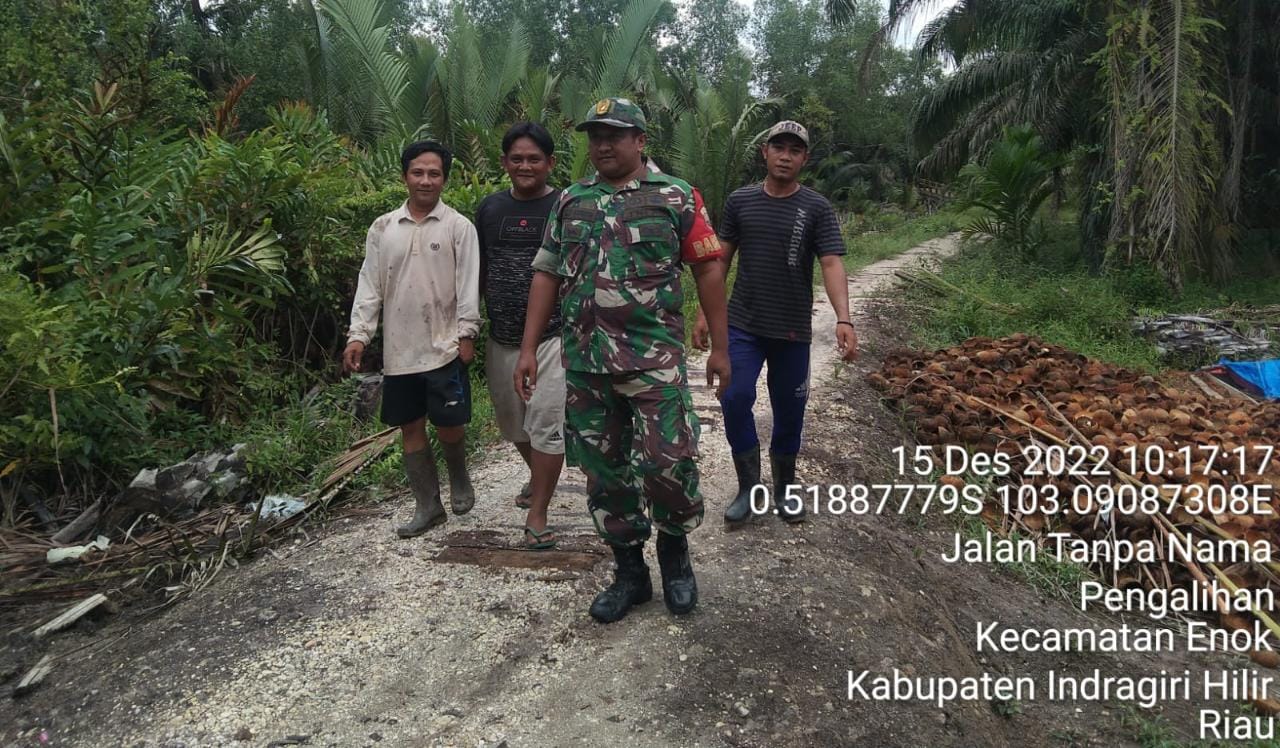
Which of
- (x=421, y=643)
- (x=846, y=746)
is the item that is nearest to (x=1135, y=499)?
(x=846, y=746)

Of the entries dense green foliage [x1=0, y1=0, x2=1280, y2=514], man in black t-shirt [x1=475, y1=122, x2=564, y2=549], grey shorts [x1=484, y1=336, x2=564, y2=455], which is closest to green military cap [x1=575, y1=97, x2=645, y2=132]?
man in black t-shirt [x1=475, y1=122, x2=564, y2=549]

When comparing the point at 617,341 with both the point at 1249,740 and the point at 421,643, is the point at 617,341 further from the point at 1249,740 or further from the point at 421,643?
the point at 1249,740

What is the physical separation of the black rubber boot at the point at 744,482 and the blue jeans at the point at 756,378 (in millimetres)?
36

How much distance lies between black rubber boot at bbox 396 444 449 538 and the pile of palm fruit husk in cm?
308

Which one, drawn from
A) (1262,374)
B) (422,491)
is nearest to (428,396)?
(422,491)

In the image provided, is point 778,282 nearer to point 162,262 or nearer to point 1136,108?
point 162,262

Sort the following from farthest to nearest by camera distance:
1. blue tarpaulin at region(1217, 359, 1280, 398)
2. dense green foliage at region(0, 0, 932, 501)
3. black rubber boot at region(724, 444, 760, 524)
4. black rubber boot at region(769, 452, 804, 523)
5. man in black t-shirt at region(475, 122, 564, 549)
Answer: blue tarpaulin at region(1217, 359, 1280, 398), dense green foliage at region(0, 0, 932, 501), black rubber boot at region(769, 452, 804, 523), black rubber boot at region(724, 444, 760, 524), man in black t-shirt at region(475, 122, 564, 549)

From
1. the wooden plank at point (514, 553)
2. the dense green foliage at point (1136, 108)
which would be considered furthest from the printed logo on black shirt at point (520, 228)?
the dense green foliage at point (1136, 108)

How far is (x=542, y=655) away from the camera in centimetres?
280

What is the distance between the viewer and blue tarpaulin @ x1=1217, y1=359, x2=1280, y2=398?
24.3 feet

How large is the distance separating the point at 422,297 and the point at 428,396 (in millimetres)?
416

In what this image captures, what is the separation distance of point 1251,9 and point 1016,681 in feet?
43.4

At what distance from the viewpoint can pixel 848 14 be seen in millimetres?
15250

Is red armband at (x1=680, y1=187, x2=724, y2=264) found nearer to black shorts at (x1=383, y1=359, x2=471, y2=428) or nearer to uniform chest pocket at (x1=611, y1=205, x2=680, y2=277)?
uniform chest pocket at (x1=611, y1=205, x2=680, y2=277)
